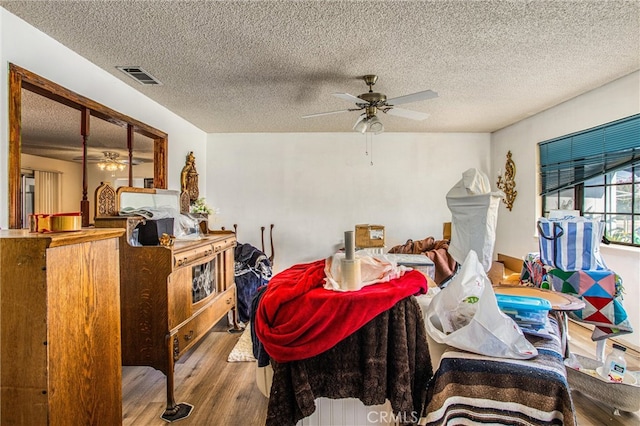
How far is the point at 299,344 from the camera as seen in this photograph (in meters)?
1.26

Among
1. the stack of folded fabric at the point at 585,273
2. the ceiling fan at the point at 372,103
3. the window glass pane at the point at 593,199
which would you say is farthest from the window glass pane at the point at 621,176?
the ceiling fan at the point at 372,103

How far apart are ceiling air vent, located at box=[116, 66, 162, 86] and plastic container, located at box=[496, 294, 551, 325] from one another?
319 cm

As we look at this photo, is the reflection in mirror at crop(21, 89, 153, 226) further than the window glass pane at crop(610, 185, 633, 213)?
Yes

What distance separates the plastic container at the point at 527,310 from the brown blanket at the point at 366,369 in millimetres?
433

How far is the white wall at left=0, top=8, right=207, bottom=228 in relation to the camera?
192 centimetres

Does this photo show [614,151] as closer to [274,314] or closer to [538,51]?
[538,51]

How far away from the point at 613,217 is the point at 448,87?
2164 millimetres

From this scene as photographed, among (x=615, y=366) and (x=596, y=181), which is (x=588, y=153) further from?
(x=615, y=366)

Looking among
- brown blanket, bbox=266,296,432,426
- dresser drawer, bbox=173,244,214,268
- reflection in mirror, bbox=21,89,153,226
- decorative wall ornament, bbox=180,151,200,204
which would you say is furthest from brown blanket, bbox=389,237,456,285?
reflection in mirror, bbox=21,89,153,226

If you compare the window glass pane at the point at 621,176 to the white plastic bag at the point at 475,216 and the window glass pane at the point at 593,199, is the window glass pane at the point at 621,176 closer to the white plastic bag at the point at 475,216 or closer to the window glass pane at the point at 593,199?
the window glass pane at the point at 593,199

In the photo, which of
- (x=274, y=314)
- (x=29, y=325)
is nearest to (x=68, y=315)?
(x=29, y=325)

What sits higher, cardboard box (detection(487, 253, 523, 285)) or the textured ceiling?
the textured ceiling

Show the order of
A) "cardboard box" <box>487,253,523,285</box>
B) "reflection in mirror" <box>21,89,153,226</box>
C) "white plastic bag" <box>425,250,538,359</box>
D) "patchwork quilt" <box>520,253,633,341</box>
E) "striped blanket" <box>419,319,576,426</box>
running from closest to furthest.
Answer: "striped blanket" <box>419,319,576,426</box>
"white plastic bag" <box>425,250,538,359</box>
"patchwork quilt" <box>520,253,633,341</box>
"reflection in mirror" <box>21,89,153,226</box>
"cardboard box" <box>487,253,523,285</box>

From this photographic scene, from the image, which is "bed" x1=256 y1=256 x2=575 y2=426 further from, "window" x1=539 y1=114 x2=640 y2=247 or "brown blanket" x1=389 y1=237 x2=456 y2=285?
"window" x1=539 y1=114 x2=640 y2=247
